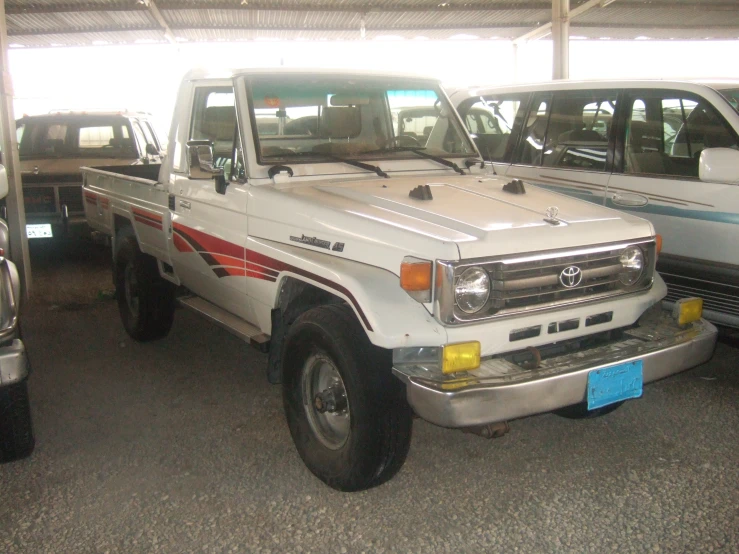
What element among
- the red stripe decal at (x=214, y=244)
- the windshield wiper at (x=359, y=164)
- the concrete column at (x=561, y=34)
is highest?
the concrete column at (x=561, y=34)

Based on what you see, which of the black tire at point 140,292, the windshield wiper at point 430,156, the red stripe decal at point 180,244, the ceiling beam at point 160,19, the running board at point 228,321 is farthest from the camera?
the ceiling beam at point 160,19

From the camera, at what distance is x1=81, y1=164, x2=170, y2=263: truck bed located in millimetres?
4879

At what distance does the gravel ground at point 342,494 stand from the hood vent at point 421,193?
135 cm

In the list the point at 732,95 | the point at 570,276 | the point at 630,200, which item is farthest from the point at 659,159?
the point at 570,276

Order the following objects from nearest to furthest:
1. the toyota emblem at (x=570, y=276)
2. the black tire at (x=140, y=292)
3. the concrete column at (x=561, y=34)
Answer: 1. the toyota emblem at (x=570, y=276)
2. the black tire at (x=140, y=292)
3. the concrete column at (x=561, y=34)

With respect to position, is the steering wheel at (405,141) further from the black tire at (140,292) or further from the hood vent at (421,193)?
the black tire at (140,292)

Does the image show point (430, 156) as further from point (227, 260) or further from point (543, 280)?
point (543, 280)

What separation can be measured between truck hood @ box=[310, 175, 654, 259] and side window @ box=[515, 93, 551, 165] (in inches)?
70.0

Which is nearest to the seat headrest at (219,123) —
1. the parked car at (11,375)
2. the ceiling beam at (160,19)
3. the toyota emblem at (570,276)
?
the parked car at (11,375)

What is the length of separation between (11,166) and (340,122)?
4106mm

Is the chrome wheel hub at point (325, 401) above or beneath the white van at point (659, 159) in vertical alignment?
beneath

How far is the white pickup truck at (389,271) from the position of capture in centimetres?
290

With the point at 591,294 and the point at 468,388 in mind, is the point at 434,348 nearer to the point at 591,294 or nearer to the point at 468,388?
the point at 468,388

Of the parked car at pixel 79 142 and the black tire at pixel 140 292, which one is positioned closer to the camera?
the black tire at pixel 140 292
